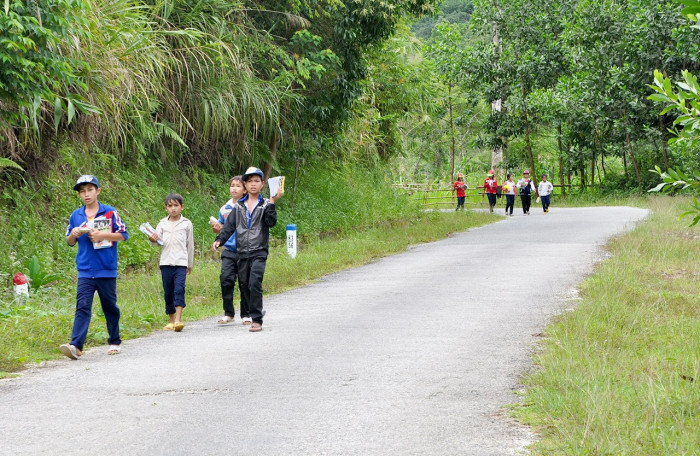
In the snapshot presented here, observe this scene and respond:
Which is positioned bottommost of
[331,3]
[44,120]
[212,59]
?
[44,120]

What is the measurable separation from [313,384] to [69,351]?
2.68 meters

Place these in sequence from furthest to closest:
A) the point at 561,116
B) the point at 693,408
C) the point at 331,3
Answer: the point at 561,116 < the point at 331,3 < the point at 693,408

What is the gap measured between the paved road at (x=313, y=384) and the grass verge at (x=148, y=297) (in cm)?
56

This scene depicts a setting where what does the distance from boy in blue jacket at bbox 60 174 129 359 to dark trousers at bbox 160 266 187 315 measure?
167 centimetres

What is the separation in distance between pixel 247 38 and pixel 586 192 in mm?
33336

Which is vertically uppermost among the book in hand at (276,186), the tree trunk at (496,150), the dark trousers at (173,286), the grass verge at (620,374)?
the tree trunk at (496,150)

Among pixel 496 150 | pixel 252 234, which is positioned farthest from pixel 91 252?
pixel 496 150

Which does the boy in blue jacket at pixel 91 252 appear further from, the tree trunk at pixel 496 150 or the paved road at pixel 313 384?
the tree trunk at pixel 496 150

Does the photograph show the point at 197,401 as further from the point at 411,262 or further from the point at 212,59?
the point at 212,59

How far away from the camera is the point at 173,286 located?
10.5 metres

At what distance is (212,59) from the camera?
1834cm

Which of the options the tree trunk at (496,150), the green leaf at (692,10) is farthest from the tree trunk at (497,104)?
the green leaf at (692,10)

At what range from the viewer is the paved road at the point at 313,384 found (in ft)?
18.3

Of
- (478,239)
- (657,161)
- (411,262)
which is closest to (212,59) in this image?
(411,262)
